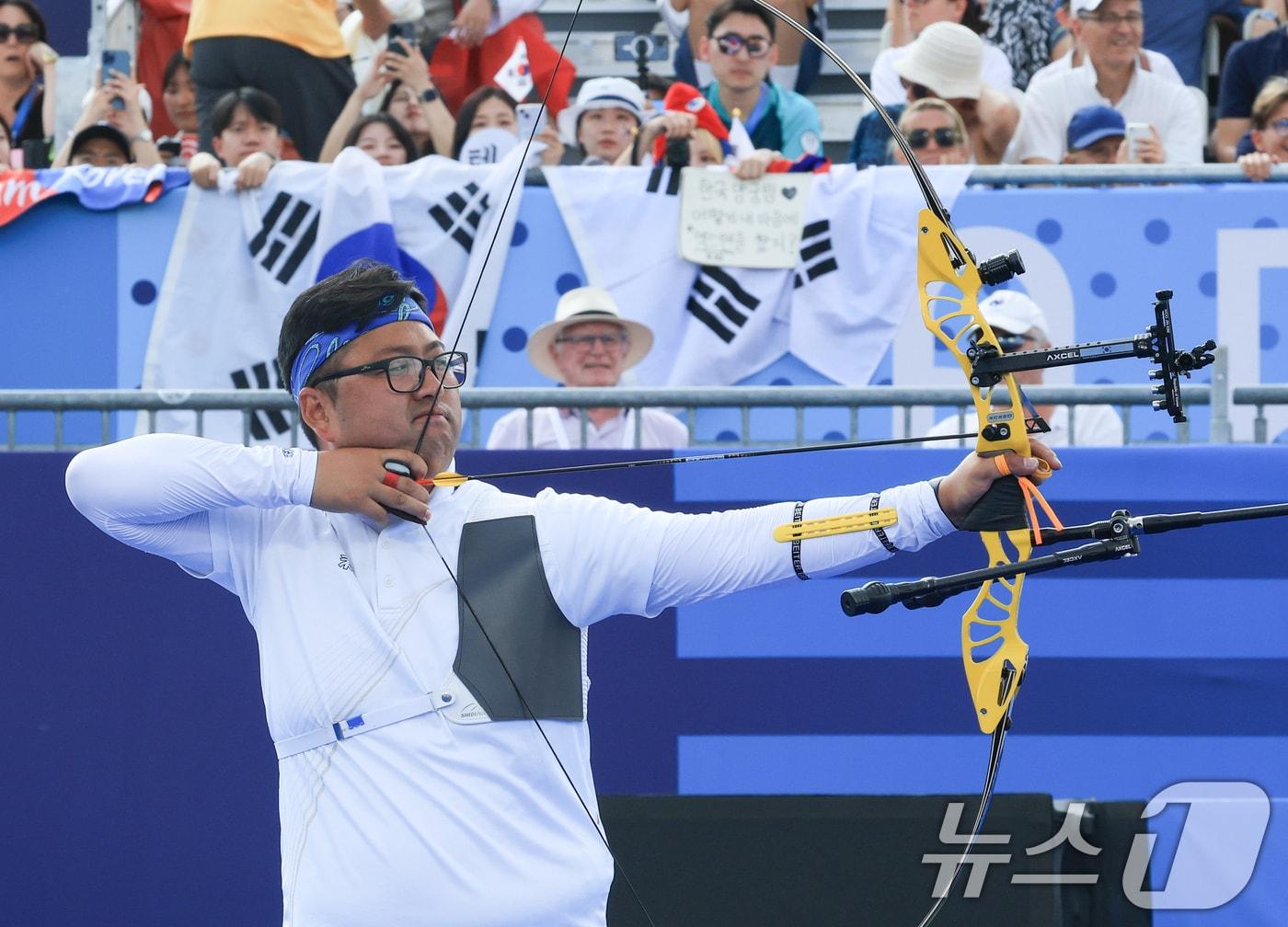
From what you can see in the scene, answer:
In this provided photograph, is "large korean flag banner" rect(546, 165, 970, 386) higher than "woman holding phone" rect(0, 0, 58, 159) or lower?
lower

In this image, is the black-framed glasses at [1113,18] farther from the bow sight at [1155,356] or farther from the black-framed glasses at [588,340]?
the bow sight at [1155,356]

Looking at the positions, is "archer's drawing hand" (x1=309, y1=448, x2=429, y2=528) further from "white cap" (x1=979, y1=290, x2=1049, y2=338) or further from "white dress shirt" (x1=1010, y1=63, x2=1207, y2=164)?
"white dress shirt" (x1=1010, y1=63, x2=1207, y2=164)

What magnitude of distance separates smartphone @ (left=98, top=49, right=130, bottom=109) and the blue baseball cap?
3.40 meters

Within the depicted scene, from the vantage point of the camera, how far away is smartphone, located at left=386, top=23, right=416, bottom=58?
671cm

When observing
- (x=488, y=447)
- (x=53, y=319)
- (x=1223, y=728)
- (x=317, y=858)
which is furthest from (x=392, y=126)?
(x=317, y=858)

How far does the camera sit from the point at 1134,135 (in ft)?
20.3

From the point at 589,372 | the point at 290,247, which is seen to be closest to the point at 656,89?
the point at 290,247

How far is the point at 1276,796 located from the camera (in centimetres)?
476

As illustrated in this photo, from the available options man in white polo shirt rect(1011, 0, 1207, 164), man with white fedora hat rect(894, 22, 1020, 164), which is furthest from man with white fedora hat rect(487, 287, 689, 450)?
man in white polo shirt rect(1011, 0, 1207, 164)

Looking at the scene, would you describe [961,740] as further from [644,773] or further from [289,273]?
[289,273]

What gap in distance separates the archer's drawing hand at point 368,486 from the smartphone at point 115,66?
4178mm

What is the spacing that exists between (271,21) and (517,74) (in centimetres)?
93

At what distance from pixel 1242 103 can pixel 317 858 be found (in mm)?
5576

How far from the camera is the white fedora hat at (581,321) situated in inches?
218
